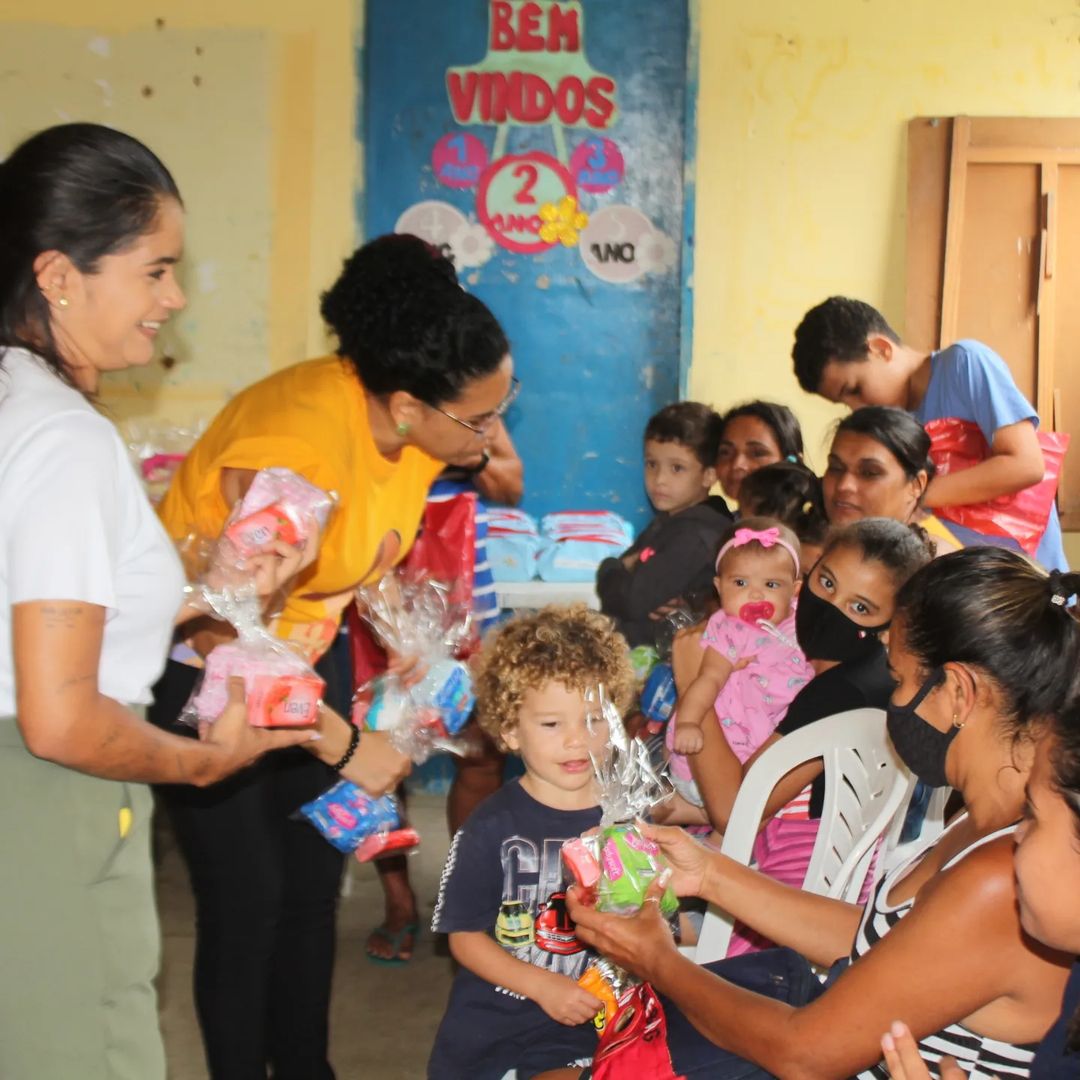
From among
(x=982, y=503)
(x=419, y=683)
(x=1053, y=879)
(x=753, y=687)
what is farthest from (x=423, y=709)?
(x=982, y=503)

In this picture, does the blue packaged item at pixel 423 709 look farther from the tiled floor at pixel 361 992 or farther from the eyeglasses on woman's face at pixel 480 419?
the tiled floor at pixel 361 992

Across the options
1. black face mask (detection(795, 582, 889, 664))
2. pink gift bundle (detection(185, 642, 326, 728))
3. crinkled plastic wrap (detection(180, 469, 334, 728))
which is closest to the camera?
pink gift bundle (detection(185, 642, 326, 728))

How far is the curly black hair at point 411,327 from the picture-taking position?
2.34 meters

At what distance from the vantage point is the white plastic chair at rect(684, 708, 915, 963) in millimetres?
2289

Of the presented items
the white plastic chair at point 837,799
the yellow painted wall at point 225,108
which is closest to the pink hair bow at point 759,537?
the white plastic chair at point 837,799

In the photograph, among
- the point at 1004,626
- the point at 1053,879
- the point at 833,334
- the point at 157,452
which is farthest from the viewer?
the point at 833,334

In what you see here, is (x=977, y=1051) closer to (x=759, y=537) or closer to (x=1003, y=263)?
(x=759, y=537)

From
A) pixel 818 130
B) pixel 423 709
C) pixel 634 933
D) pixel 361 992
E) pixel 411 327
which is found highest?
pixel 818 130

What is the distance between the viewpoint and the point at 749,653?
2885mm

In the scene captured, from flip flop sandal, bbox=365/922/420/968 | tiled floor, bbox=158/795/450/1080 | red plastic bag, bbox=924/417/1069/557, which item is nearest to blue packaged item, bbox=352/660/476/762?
tiled floor, bbox=158/795/450/1080

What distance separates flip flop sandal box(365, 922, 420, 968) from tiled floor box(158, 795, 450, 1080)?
0.02 metres

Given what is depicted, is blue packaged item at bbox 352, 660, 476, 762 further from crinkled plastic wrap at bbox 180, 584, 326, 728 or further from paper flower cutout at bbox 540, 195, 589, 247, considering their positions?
paper flower cutout at bbox 540, 195, 589, 247

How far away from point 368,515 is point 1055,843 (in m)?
1.41

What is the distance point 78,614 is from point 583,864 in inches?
30.0
